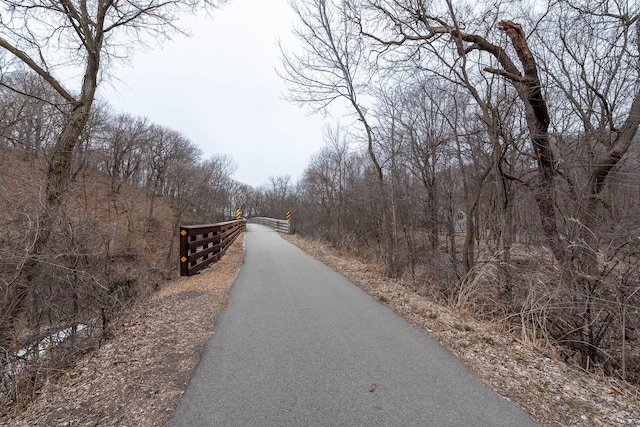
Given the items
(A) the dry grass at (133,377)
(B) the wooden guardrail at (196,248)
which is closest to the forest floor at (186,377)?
(A) the dry grass at (133,377)

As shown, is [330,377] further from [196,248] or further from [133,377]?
[196,248]

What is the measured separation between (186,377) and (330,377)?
1329mm

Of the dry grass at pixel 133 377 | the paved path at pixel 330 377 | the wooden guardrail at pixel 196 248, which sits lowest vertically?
the dry grass at pixel 133 377

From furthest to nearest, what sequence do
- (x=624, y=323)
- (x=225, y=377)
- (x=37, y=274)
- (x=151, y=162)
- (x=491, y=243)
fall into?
(x=151, y=162) → (x=491, y=243) → (x=37, y=274) → (x=624, y=323) → (x=225, y=377)

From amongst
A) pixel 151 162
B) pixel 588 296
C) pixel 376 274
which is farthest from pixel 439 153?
pixel 151 162

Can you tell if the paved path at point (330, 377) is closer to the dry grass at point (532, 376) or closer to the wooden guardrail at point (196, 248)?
the dry grass at point (532, 376)

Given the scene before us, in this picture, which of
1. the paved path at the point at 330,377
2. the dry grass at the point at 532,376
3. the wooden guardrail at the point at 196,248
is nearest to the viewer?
the paved path at the point at 330,377

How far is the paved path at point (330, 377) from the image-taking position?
2.24 metres

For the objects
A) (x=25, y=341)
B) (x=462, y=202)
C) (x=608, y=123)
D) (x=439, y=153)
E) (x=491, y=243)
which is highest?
(x=608, y=123)

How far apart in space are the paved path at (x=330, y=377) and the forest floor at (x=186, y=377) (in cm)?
19

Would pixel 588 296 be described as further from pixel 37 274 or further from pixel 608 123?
pixel 608 123

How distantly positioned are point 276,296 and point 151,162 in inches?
984

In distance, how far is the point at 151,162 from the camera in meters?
25.8

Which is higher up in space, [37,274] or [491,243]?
[491,243]
